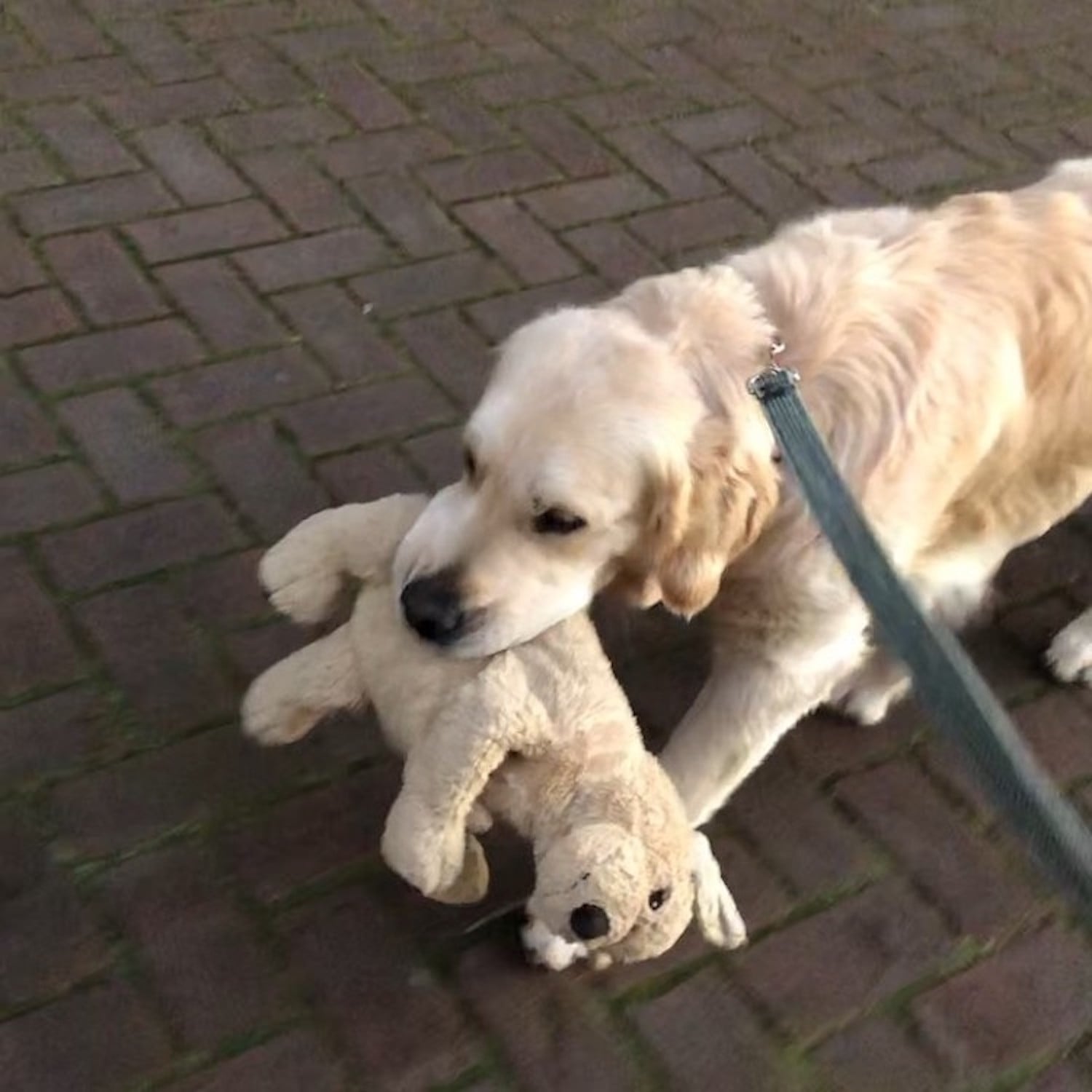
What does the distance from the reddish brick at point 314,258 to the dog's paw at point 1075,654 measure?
85.3 inches

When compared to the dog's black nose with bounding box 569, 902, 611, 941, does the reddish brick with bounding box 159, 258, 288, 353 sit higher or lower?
lower

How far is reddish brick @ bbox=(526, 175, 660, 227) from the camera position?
14.9 ft

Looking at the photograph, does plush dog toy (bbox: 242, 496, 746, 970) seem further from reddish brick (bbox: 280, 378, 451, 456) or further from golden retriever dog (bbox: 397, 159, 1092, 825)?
reddish brick (bbox: 280, 378, 451, 456)

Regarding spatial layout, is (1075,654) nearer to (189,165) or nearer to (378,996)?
(378,996)

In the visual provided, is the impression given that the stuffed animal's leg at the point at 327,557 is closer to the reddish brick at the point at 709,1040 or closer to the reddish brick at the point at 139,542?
the reddish brick at the point at 139,542

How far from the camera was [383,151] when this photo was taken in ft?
15.4

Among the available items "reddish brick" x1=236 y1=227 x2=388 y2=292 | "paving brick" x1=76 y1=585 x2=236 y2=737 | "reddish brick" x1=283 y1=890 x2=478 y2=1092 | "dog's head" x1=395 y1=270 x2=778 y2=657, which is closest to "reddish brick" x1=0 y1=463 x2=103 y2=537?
"paving brick" x1=76 y1=585 x2=236 y2=737

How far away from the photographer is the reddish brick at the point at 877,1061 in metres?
2.63

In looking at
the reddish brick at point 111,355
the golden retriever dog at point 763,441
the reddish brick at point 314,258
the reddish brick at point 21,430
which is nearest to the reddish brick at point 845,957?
the golden retriever dog at point 763,441

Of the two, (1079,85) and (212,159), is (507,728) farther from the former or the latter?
(1079,85)

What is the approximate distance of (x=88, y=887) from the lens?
2.66 metres

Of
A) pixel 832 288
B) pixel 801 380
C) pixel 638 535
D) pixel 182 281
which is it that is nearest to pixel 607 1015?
pixel 638 535

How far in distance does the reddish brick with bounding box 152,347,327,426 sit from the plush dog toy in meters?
1.28

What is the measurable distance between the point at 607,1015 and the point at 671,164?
3105 mm
